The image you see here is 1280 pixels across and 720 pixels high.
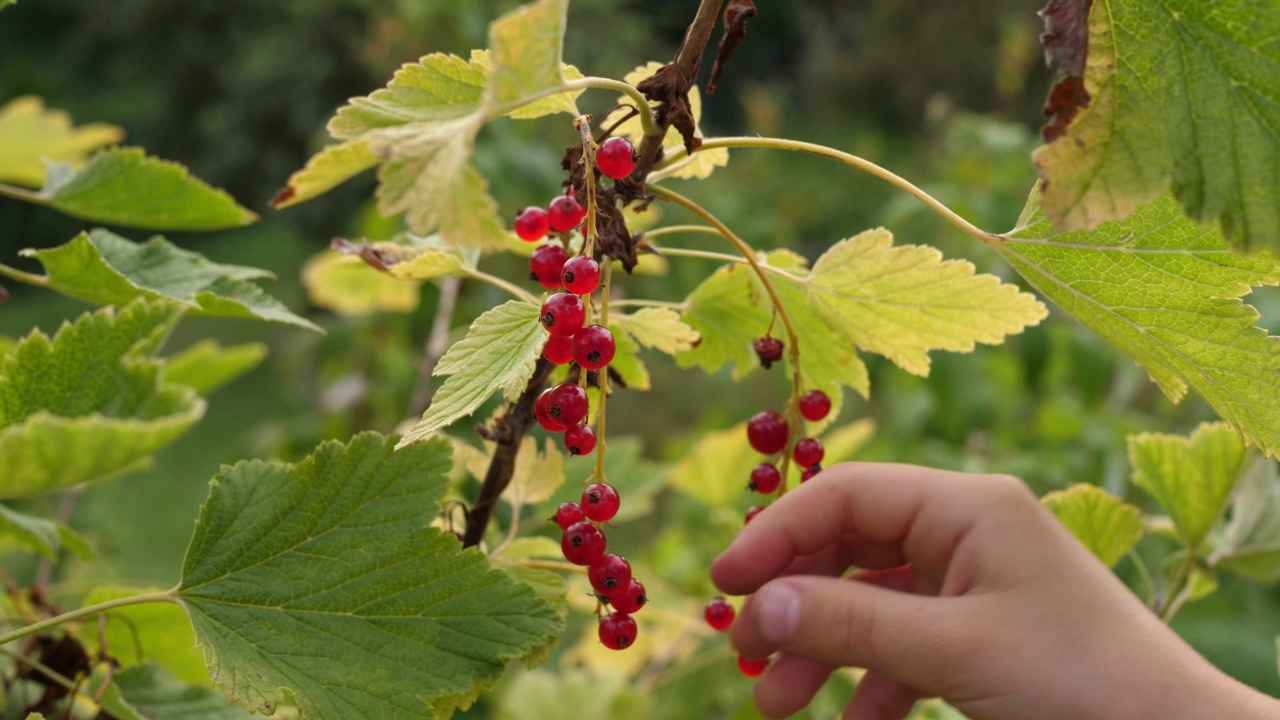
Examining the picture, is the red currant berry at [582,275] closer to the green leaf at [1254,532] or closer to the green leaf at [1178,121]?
the green leaf at [1178,121]

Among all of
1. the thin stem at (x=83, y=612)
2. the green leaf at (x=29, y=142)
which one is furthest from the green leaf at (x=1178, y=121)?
the green leaf at (x=29, y=142)

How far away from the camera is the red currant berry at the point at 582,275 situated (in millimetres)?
377

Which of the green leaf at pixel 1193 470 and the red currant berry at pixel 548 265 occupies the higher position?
the red currant berry at pixel 548 265

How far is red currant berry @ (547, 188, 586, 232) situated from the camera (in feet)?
1.36

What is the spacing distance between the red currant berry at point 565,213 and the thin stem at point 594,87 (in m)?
0.05

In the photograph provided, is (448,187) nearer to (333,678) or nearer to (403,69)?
(403,69)

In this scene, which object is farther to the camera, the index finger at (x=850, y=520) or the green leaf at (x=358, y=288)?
the green leaf at (x=358, y=288)

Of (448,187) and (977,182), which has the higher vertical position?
(448,187)

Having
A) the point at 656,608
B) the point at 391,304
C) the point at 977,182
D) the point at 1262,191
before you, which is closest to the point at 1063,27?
the point at 1262,191

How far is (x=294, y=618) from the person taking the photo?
45 centimetres

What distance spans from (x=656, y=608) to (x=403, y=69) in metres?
0.72

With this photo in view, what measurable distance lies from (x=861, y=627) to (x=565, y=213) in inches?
10.5

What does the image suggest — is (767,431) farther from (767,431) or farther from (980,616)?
(980,616)

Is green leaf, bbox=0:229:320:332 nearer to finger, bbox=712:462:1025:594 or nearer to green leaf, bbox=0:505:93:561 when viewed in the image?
green leaf, bbox=0:505:93:561
